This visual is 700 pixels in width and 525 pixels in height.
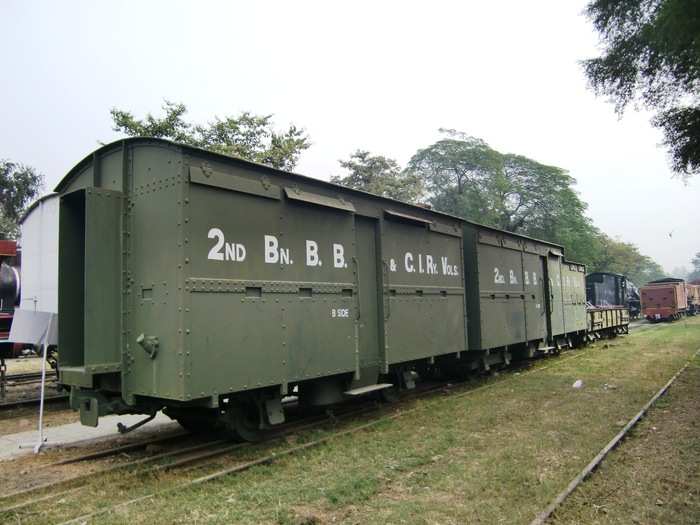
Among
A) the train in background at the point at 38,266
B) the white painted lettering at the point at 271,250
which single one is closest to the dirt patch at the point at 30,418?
the train in background at the point at 38,266

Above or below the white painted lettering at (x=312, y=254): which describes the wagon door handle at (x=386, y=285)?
below

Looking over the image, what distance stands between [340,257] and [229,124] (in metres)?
18.7

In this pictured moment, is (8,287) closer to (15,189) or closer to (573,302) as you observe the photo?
(573,302)

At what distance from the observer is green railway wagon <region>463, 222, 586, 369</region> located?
1118 centimetres

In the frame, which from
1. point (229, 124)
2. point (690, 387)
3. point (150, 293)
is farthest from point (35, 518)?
point (229, 124)

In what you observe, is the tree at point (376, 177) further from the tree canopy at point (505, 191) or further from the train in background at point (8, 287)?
the train in background at point (8, 287)

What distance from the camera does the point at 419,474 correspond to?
5.48 meters

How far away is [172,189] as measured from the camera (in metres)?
5.57

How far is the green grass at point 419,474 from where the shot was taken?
4.46 meters

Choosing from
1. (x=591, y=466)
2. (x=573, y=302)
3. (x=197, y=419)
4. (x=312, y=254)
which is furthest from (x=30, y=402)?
(x=573, y=302)

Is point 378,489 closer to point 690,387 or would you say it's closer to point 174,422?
point 174,422

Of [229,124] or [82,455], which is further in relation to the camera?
[229,124]

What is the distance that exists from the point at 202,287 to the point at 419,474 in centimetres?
295

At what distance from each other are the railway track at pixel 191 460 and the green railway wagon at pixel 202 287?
0.37 meters
